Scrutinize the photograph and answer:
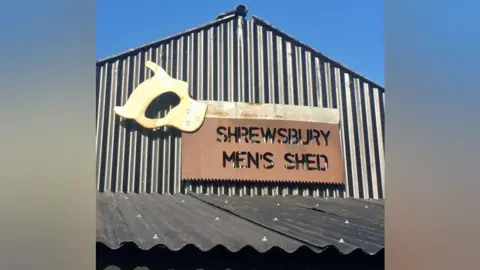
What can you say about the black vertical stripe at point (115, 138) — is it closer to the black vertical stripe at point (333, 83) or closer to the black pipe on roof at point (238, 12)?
the black pipe on roof at point (238, 12)

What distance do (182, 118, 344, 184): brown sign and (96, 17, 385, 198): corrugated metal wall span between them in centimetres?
6

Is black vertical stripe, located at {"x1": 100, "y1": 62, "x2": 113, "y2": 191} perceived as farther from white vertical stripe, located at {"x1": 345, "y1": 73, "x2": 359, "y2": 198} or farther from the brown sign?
white vertical stripe, located at {"x1": 345, "y1": 73, "x2": 359, "y2": 198}

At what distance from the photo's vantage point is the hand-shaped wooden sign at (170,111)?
330cm

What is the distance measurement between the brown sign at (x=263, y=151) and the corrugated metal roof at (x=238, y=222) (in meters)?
0.17

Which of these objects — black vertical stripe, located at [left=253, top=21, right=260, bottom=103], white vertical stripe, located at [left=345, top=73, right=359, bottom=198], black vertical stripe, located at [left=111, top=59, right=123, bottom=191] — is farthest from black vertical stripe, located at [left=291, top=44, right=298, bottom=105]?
black vertical stripe, located at [left=111, top=59, right=123, bottom=191]

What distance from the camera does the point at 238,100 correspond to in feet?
11.6

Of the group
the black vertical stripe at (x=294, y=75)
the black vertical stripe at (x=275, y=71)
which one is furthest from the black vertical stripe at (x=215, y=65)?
the black vertical stripe at (x=294, y=75)

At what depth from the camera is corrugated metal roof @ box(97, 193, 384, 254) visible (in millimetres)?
2172

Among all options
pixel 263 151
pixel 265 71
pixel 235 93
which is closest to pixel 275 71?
pixel 265 71

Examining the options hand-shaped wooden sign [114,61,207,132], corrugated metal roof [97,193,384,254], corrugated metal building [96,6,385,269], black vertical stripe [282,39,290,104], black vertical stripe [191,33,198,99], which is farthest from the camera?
black vertical stripe [282,39,290,104]
